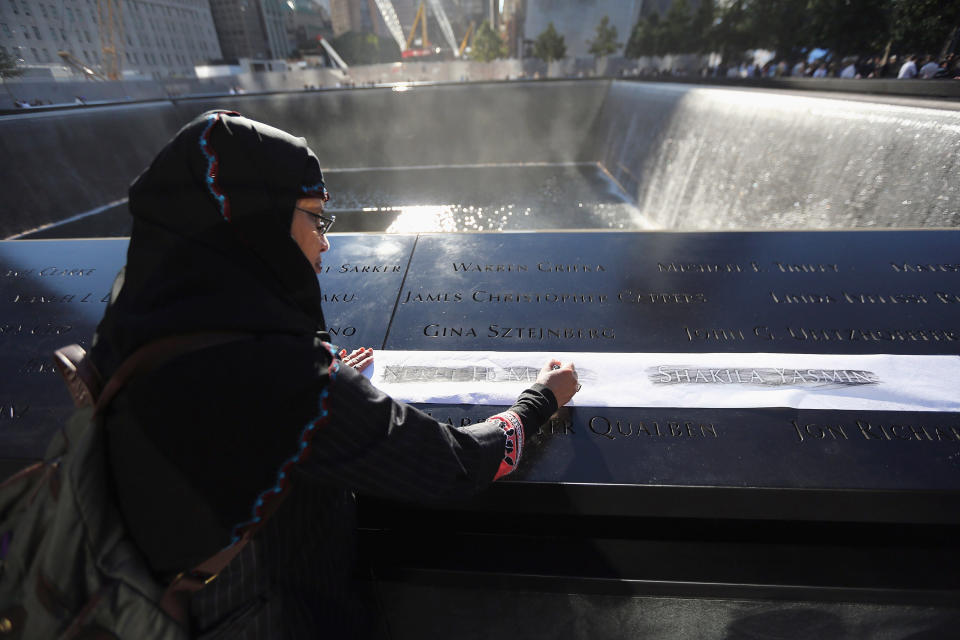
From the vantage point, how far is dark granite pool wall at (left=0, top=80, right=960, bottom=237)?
377 cm

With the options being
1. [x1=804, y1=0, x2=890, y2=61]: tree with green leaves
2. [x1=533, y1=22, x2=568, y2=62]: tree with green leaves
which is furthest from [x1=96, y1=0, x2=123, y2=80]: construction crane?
[x1=533, y1=22, x2=568, y2=62]: tree with green leaves

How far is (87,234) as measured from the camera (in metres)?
10.7

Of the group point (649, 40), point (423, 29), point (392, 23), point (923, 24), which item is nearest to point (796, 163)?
point (923, 24)

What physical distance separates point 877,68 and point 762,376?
1785 cm

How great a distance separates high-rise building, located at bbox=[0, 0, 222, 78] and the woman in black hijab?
17.2m

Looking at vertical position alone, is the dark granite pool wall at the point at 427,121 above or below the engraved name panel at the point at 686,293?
below

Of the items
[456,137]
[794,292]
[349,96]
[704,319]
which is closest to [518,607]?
[704,319]

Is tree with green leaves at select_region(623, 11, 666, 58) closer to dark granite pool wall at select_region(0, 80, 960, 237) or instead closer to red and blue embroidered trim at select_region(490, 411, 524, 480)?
dark granite pool wall at select_region(0, 80, 960, 237)

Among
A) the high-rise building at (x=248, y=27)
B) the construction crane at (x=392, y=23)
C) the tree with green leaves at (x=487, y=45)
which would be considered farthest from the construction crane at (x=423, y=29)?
the tree with green leaves at (x=487, y=45)

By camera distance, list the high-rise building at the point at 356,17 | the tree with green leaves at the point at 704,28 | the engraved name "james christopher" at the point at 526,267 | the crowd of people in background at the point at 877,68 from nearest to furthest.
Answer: the engraved name "james christopher" at the point at 526,267, the crowd of people in background at the point at 877,68, the tree with green leaves at the point at 704,28, the high-rise building at the point at 356,17

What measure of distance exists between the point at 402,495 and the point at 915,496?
4.17 ft

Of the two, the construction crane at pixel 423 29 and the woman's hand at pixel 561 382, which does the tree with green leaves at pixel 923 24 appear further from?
the construction crane at pixel 423 29

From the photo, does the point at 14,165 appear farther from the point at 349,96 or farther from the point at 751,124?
the point at 751,124

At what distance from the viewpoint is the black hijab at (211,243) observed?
0.87m
